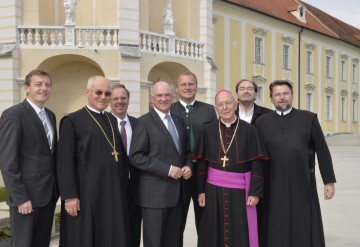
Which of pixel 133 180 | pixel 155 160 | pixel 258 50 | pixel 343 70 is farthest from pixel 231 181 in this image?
pixel 343 70

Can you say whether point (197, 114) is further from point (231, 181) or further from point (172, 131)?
point (231, 181)

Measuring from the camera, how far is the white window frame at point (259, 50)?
27684mm

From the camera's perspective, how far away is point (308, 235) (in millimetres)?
4941

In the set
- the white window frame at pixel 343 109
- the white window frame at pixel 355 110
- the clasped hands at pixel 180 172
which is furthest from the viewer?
the white window frame at pixel 355 110

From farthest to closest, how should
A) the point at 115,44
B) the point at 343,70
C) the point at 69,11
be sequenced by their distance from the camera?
the point at 343,70 → the point at 115,44 → the point at 69,11

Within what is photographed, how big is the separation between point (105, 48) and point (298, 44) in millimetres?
18626

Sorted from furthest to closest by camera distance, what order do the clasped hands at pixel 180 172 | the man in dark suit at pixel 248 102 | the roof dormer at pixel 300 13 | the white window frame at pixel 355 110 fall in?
the white window frame at pixel 355 110, the roof dormer at pixel 300 13, the man in dark suit at pixel 248 102, the clasped hands at pixel 180 172

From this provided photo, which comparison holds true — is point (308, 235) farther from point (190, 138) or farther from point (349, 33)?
point (349, 33)

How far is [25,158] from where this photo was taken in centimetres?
438

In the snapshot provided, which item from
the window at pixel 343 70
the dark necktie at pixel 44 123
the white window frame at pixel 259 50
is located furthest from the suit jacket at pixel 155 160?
the window at pixel 343 70

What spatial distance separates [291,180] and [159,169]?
140cm

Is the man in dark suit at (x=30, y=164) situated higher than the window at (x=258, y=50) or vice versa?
the window at (x=258, y=50)

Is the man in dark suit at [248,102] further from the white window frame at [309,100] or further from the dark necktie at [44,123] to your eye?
the white window frame at [309,100]

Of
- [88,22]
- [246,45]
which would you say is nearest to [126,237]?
[88,22]
